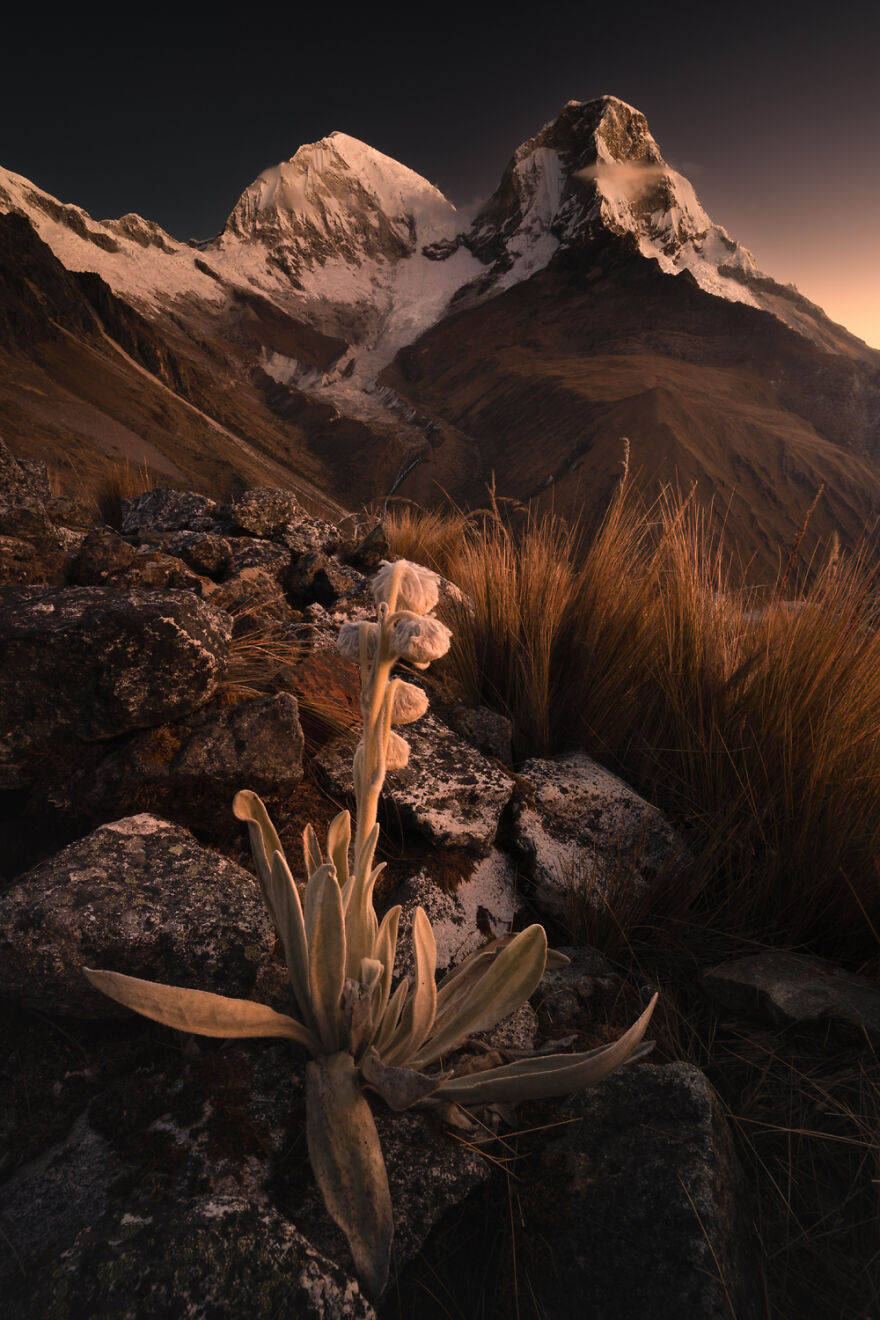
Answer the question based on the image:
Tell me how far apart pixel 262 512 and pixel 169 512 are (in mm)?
847

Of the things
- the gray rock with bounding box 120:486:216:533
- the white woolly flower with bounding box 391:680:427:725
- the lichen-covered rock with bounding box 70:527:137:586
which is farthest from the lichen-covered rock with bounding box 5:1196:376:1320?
the gray rock with bounding box 120:486:216:533

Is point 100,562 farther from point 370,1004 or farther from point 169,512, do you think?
point 370,1004

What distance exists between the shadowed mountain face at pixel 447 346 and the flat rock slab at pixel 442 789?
11.6 feet

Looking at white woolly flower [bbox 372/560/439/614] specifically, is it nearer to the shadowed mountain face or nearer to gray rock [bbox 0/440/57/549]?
gray rock [bbox 0/440/57/549]

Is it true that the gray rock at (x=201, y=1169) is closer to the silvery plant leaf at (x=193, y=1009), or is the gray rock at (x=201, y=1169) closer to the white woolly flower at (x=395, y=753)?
the silvery plant leaf at (x=193, y=1009)

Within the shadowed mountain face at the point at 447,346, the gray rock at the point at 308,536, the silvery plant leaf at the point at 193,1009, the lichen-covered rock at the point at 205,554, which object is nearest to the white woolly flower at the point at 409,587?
the silvery plant leaf at the point at 193,1009

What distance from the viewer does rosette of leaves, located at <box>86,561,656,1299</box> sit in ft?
3.43

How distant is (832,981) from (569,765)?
113cm

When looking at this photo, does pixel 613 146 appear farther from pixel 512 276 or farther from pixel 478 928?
pixel 478 928

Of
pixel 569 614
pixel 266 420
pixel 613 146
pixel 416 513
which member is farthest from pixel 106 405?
pixel 613 146

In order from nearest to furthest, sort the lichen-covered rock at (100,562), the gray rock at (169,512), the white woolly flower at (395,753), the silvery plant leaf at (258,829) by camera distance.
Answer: the white woolly flower at (395,753) → the silvery plant leaf at (258,829) → the lichen-covered rock at (100,562) → the gray rock at (169,512)

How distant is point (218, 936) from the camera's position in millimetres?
1464

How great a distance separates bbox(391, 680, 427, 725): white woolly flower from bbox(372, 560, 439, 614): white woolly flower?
0.15 m

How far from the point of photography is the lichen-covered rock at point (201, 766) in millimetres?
1862
